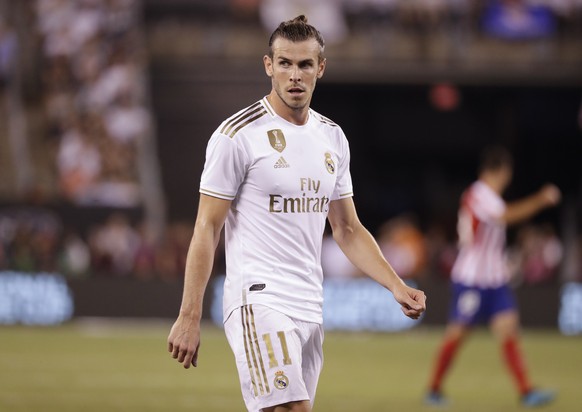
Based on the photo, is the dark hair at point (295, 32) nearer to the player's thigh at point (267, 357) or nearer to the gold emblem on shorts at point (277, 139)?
the gold emblem on shorts at point (277, 139)

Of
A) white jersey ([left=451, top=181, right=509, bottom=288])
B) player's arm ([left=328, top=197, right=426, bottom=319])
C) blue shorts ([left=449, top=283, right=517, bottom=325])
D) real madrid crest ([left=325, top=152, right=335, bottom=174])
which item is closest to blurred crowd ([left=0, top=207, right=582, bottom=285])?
white jersey ([left=451, top=181, right=509, bottom=288])

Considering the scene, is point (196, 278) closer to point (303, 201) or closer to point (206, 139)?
point (303, 201)

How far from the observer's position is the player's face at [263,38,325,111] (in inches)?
236

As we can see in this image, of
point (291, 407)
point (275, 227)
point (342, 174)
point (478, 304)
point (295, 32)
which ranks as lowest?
point (478, 304)

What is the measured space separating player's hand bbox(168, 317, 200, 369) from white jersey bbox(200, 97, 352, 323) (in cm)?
50

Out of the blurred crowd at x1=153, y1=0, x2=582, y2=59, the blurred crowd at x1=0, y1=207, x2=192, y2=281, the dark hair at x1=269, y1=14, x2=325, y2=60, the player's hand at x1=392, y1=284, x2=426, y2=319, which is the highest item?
the blurred crowd at x1=153, y1=0, x2=582, y2=59

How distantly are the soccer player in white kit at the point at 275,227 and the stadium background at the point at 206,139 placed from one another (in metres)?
8.17

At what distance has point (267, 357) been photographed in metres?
5.94

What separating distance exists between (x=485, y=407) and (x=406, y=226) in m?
11.1

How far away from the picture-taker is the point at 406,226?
2314 cm

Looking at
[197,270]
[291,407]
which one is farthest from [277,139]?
[291,407]

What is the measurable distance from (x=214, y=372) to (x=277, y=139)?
30.8 ft

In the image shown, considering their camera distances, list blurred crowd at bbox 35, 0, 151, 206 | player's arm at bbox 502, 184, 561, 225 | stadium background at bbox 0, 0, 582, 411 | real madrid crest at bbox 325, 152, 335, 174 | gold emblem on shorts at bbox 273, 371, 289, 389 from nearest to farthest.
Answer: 1. gold emblem on shorts at bbox 273, 371, 289, 389
2. real madrid crest at bbox 325, 152, 335, 174
3. player's arm at bbox 502, 184, 561, 225
4. stadium background at bbox 0, 0, 582, 411
5. blurred crowd at bbox 35, 0, 151, 206

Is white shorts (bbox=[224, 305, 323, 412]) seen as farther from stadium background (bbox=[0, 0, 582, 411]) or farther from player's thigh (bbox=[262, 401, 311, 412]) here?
stadium background (bbox=[0, 0, 582, 411])
